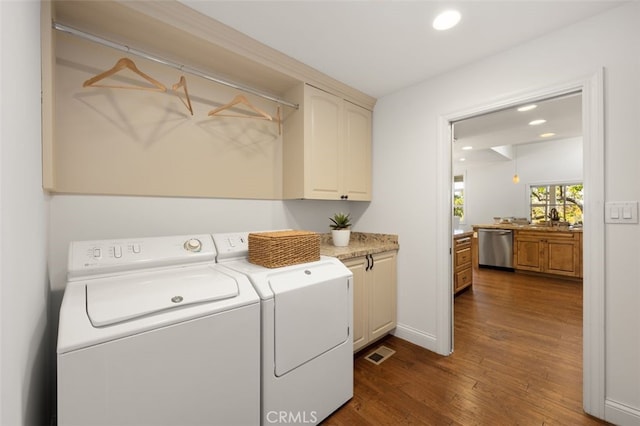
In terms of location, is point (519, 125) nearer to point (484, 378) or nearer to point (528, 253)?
point (528, 253)

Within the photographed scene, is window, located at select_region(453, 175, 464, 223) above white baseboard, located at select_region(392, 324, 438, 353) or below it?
above

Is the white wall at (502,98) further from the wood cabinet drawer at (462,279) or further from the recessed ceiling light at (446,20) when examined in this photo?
the wood cabinet drawer at (462,279)

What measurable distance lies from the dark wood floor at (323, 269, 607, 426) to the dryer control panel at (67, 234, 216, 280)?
1.28 m

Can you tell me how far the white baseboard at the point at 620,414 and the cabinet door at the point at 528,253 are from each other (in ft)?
13.8

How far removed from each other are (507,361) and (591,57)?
2210 mm

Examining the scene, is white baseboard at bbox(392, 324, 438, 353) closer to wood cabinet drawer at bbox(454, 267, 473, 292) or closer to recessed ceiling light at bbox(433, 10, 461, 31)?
wood cabinet drawer at bbox(454, 267, 473, 292)

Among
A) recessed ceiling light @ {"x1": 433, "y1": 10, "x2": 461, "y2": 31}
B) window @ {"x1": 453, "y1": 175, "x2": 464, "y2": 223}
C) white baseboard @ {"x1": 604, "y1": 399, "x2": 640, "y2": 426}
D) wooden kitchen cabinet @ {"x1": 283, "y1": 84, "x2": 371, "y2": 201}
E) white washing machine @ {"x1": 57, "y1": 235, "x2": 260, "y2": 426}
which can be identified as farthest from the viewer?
window @ {"x1": 453, "y1": 175, "x2": 464, "y2": 223}

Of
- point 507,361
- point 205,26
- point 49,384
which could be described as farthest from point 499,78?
point 49,384

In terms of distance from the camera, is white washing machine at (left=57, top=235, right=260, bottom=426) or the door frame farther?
the door frame

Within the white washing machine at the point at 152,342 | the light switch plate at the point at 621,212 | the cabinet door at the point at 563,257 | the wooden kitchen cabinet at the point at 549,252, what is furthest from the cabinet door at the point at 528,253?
the white washing machine at the point at 152,342

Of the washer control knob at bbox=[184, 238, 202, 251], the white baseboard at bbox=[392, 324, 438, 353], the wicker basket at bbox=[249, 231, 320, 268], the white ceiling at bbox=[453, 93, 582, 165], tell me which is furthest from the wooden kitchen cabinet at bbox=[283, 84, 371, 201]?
the white baseboard at bbox=[392, 324, 438, 353]

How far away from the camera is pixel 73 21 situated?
→ 4.95ft

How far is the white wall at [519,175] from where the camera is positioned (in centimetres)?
570

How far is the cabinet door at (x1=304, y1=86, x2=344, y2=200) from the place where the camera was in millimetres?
Answer: 2266
